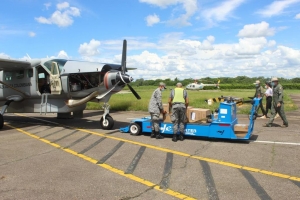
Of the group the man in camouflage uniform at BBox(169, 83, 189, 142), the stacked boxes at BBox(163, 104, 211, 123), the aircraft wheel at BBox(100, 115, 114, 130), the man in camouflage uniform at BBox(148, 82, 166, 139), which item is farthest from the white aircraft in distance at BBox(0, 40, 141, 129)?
the stacked boxes at BBox(163, 104, 211, 123)

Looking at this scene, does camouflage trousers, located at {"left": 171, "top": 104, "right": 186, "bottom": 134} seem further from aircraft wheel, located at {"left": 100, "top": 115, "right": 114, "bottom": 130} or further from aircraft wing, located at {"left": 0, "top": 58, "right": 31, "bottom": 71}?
aircraft wing, located at {"left": 0, "top": 58, "right": 31, "bottom": 71}

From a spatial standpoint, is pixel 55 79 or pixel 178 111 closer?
pixel 178 111

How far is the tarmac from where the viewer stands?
14.8ft

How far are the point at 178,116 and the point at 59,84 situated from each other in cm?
552

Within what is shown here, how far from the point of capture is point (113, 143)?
8250 millimetres

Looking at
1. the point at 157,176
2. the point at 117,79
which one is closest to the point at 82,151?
the point at 157,176

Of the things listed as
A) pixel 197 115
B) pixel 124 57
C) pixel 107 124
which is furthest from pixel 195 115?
pixel 124 57

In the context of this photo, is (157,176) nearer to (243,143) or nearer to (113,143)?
(113,143)

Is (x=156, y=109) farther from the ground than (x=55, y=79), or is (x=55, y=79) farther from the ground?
(x=55, y=79)

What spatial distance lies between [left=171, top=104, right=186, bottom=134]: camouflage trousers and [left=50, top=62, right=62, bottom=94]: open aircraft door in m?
5.35

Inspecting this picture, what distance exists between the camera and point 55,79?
11086 mm

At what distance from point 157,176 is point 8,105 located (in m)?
10.2

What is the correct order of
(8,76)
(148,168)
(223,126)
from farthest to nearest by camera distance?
(8,76)
(223,126)
(148,168)

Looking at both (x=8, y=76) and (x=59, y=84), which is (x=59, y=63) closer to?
(x=59, y=84)
